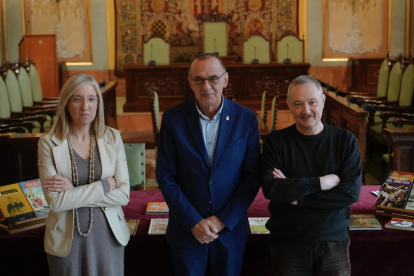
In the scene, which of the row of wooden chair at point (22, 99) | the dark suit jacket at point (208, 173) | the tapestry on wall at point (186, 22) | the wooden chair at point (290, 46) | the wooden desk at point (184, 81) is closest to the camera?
the dark suit jacket at point (208, 173)

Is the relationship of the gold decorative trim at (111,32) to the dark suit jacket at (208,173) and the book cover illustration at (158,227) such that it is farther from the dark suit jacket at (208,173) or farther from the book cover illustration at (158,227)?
the dark suit jacket at (208,173)

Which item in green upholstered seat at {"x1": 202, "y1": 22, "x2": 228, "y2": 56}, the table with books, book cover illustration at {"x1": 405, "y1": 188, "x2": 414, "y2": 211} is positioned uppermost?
green upholstered seat at {"x1": 202, "y1": 22, "x2": 228, "y2": 56}

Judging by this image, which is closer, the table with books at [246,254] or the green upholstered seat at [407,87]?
the table with books at [246,254]

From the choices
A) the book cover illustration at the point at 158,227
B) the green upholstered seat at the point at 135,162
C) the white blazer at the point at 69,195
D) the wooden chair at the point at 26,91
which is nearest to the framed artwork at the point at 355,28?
the wooden chair at the point at 26,91

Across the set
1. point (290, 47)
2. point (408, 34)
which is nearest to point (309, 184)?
point (290, 47)

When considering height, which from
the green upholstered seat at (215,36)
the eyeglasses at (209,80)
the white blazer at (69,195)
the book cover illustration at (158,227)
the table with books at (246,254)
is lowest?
the table with books at (246,254)

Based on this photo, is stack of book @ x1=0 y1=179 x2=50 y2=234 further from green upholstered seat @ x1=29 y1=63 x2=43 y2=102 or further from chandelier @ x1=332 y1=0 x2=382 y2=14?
chandelier @ x1=332 y1=0 x2=382 y2=14

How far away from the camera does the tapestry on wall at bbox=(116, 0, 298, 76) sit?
1156 cm

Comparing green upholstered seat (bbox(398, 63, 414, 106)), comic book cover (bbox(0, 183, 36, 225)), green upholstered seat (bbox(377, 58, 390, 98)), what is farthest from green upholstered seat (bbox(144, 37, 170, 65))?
comic book cover (bbox(0, 183, 36, 225))

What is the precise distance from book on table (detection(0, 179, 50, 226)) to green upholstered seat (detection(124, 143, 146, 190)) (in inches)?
35.6

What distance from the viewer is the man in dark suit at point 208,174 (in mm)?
2092

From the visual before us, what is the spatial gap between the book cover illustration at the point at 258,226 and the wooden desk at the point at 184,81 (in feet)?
22.0

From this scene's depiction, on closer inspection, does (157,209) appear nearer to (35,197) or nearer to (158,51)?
(35,197)

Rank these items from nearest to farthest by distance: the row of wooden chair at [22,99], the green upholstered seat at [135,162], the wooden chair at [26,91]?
the green upholstered seat at [135,162] < the row of wooden chair at [22,99] < the wooden chair at [26,91]
